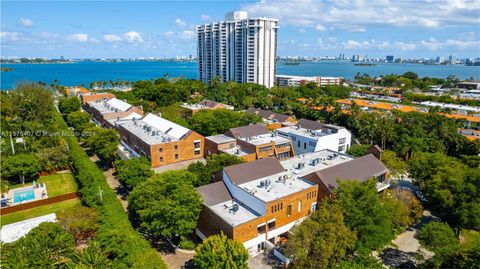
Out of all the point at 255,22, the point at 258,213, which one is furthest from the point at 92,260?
the point at 255,22

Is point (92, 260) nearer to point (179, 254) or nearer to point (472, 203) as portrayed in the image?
point (179, 254)

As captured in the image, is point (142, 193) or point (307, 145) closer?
point (142, 193)

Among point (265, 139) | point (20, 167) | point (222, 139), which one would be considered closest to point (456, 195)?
point (265, 139)

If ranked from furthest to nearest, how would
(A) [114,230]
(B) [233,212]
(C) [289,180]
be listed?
1. (C) [289,180]
2. (B) [233,212]
3. (A) [114,230]

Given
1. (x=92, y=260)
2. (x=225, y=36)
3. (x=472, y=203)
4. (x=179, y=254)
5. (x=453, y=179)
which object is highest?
(x=225, y=36)

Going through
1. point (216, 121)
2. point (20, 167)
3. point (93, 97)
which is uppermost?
point (93, 97)

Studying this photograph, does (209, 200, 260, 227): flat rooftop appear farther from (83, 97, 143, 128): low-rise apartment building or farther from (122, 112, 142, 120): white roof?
(122, 112, 142, 120): white roof

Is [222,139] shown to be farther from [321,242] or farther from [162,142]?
[321,242]
